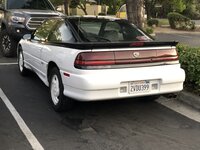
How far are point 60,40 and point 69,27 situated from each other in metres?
0.25

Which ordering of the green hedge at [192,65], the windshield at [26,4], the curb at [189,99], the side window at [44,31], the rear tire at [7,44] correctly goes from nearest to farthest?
the curb at [189,99] → the green hedge at [192,65] → the side window at [44,31] → the rear tire at [7,44] → the windshield at [26,4]

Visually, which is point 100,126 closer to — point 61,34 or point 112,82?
point 112,82

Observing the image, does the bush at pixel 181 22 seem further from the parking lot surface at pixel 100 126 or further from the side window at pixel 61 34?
the side window at pixel 61 34

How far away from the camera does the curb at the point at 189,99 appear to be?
20.9ft

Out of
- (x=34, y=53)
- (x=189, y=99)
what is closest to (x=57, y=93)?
(x=34, y=53)

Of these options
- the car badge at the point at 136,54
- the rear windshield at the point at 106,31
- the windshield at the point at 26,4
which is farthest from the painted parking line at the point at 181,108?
the windshield at the point at 26,4

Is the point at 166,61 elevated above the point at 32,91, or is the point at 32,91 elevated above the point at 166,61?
the point at 166,61

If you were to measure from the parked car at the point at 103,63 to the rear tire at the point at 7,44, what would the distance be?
511cm

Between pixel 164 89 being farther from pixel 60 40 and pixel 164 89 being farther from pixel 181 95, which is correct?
pixel 60 40

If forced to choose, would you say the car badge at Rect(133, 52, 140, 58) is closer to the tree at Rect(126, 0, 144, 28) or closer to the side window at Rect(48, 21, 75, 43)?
the side window at Rect(48, 21, 75, 43)

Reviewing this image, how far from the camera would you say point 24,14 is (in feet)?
36.6

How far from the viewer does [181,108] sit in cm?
641

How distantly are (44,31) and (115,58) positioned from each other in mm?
2247

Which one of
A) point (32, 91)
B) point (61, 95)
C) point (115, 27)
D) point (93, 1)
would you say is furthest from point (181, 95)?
point (93, 1)
